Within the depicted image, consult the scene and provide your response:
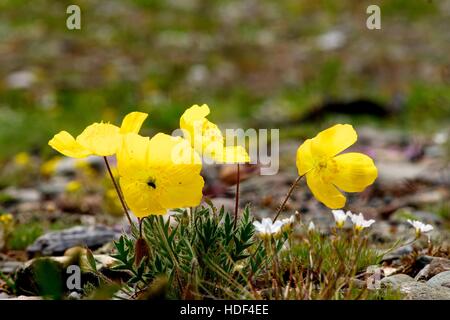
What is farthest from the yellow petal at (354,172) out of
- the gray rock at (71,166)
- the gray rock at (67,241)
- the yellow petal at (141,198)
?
the gray rock at (71,166)

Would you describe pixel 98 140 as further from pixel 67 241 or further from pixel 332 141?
pixel 67 241

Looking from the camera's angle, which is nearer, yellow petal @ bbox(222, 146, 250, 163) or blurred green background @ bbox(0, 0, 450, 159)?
yellow petal @ bbox(222, 146, 250, 163)

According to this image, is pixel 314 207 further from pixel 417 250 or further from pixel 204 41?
pixel 204 41

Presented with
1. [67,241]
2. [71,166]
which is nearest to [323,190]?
[67,241]

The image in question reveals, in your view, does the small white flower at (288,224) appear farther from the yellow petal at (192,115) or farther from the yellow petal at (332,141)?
the yellow petal at (192,115)

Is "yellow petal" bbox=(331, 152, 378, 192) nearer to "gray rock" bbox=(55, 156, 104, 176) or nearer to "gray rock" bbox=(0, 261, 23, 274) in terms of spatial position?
"gray rock" bbox=(0, 261, 23, 274)

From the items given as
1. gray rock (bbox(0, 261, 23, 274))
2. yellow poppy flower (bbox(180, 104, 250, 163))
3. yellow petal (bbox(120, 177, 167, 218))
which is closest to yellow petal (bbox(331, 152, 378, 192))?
yellow poppy flower (bbox(180, 104, 250, 163))
